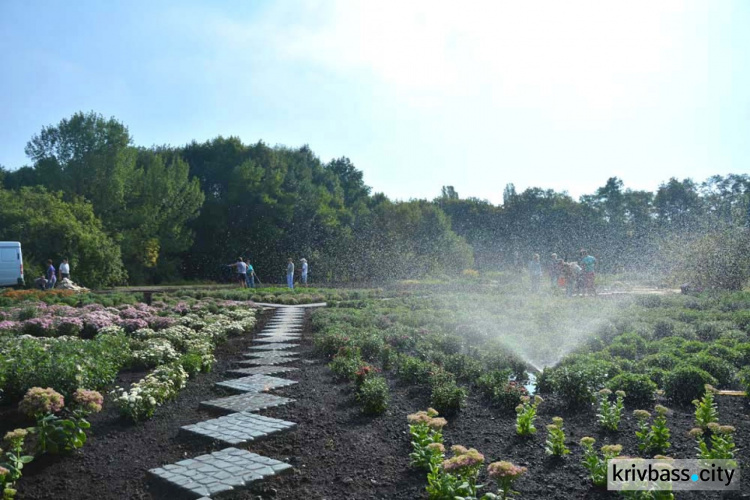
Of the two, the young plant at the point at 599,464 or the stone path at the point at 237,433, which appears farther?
the stone path at the point at 237,433

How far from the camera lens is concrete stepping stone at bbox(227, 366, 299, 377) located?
6793 millimetres

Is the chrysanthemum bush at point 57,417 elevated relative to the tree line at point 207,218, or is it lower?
lower

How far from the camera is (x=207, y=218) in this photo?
1523 inches

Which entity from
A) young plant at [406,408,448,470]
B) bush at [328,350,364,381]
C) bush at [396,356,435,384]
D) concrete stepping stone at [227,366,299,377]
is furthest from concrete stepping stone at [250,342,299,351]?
young plant at [406,408,448,470]

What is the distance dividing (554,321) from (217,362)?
6.47 meters

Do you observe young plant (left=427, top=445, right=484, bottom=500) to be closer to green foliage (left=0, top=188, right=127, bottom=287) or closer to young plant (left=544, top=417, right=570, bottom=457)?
young plant (left=544, top=417, right=570, bottom=457)

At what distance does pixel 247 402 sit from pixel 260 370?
5.15 ft

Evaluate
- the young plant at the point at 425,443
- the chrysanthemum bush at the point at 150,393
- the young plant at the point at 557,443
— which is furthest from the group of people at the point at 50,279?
the young plant at the point at 557,443

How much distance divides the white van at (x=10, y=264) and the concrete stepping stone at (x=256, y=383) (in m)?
19.9

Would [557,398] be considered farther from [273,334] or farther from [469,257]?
[469,257]

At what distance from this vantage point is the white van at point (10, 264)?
21.7 metres

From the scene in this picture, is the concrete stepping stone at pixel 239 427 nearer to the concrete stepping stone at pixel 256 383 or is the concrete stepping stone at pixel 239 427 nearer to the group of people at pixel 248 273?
the concrete stepping stone at pixel 256 383

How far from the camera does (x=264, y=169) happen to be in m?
39.1

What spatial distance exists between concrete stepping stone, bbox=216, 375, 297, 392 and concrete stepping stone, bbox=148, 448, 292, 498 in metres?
1.91
